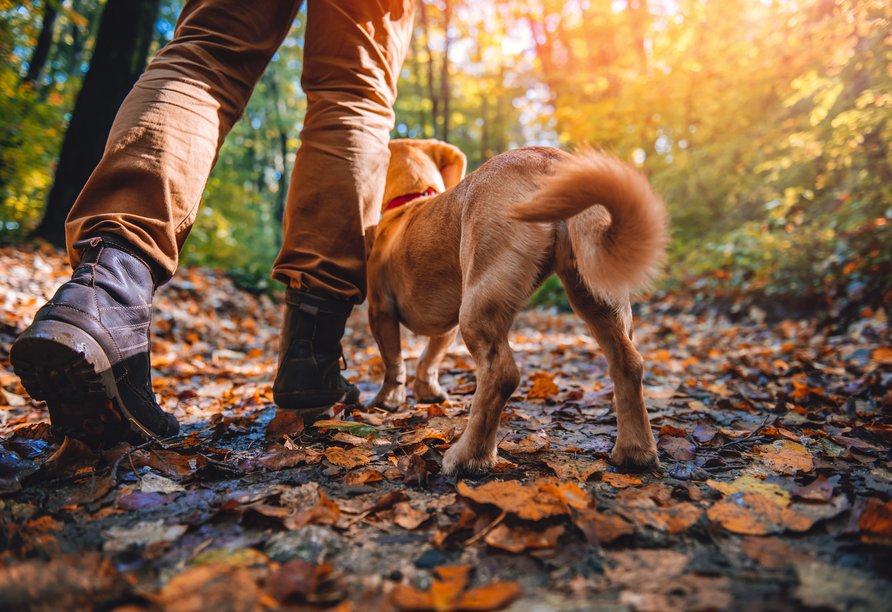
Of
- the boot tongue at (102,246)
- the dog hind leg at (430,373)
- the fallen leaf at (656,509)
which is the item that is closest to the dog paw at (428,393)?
the dog hind leg at (430,373)

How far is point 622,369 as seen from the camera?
158cm

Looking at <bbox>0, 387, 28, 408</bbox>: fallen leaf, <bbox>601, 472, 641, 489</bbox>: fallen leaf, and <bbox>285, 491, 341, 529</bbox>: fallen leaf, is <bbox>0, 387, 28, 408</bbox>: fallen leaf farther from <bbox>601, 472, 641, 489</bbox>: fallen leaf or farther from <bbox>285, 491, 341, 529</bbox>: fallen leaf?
<bbox>601, 472, 641, 489</bbox>: fallen leaf

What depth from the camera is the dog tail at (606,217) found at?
1.26 meters

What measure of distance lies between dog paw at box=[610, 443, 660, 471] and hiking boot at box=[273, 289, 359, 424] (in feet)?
3.82

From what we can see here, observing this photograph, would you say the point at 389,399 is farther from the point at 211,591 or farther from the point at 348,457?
the point at 211,591

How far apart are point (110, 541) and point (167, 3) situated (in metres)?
14.1

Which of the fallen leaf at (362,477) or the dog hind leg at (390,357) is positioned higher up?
the dog hind leg at (390,357)

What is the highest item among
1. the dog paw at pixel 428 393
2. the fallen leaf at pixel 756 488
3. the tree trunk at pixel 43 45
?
the tree trunk at pixel 43 45

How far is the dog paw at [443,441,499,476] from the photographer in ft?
4.59

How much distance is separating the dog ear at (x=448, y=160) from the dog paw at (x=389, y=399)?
1.33 meters

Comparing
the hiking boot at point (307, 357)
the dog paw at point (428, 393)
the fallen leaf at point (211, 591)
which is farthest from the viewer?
the dog paw at point (428, 393)

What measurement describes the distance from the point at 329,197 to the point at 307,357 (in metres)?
0.70

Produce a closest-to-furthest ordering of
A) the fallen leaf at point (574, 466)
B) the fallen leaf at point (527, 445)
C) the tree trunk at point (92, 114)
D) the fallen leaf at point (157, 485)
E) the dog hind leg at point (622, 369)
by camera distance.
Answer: the fallen leaf at point (157, 485) → the fallen leaf at point (574, 466) → the dog hind leg at point (622, 369) → the fallen leaf at point (527, 445) → the tree trunk at point (92, 114)

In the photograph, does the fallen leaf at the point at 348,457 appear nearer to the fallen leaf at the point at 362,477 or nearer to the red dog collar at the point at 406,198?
the fallen leaf at the point at 362,477
